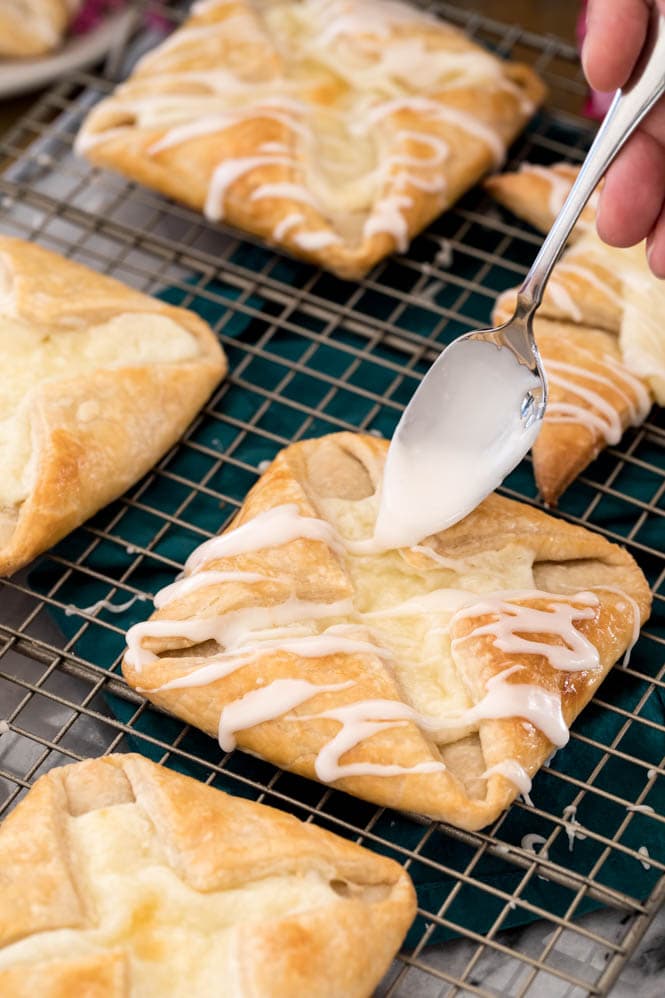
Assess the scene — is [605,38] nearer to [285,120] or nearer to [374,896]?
[285,120]

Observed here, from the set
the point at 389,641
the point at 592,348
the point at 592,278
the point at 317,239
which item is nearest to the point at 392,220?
the point at 317,239

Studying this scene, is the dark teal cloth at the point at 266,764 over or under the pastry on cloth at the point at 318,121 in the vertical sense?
under

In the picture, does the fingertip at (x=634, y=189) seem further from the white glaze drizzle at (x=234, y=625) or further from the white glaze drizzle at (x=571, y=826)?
the white glaze drizzle at (x=571, y=826)

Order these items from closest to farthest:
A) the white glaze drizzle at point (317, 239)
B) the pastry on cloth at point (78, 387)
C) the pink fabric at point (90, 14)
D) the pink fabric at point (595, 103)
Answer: the pastry on cloth at point (78, 387) < the white glaze drizzle at point (317, 239) < the pink fabric at point (595, 103) < the pink fabric at point (90, 14)

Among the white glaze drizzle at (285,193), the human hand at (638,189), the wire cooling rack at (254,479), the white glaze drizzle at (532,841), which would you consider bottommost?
the white glaze drizzle at (532,841)

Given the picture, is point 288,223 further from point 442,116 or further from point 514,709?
point 514,709

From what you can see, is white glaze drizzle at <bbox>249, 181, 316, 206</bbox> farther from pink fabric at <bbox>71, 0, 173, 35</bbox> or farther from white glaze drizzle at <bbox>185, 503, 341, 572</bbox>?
pink fabric at <bbox>71, 0, 173, 35</bbox>

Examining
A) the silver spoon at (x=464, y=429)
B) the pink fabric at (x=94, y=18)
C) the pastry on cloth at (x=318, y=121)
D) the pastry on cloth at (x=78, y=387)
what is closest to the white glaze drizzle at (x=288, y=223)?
the pastry on cloth at (x=318, y=121)
